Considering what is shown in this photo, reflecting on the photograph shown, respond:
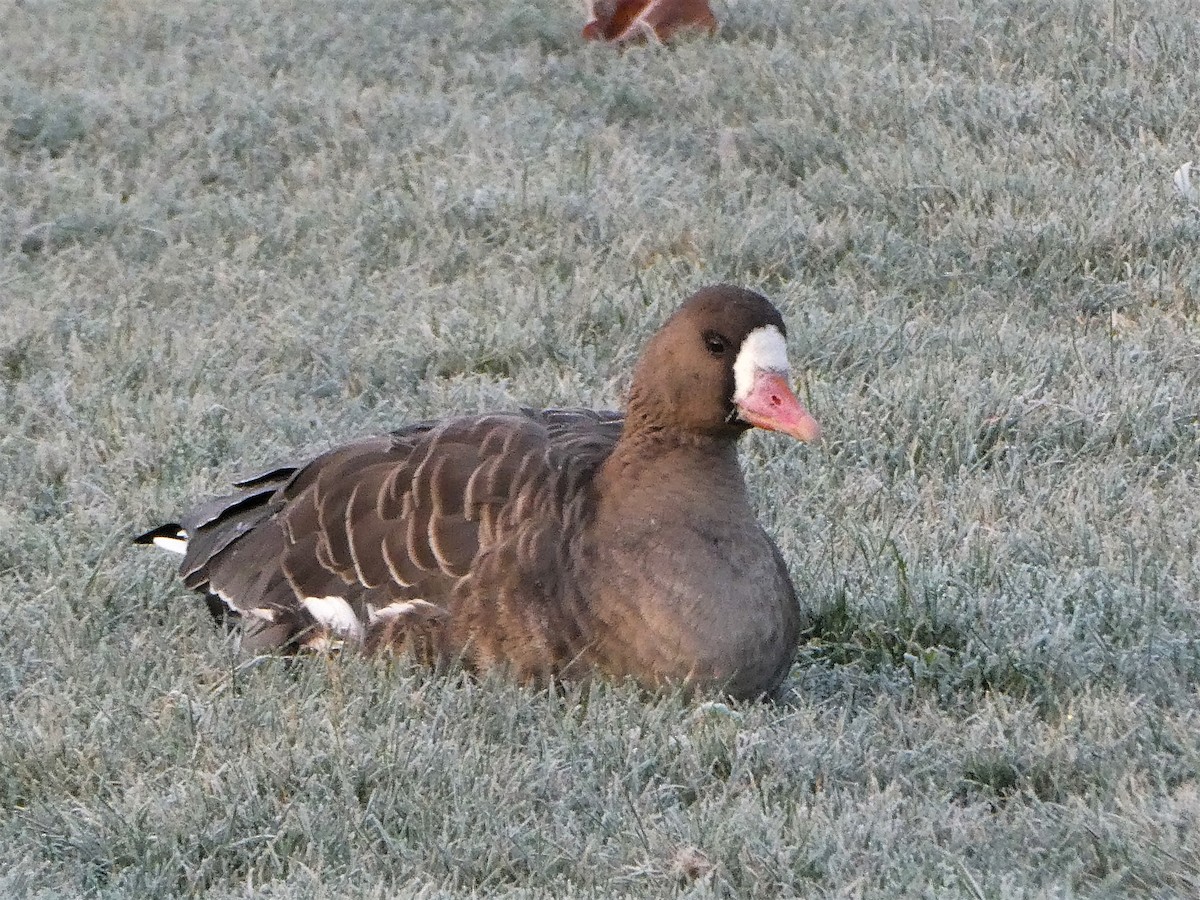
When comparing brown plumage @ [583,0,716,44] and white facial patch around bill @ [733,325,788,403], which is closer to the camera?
white facial patch around bill @ [733,325,788,403]

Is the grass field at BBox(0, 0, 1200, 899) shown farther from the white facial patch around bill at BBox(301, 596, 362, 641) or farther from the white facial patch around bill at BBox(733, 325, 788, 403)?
the white facial patch around bill at BBox(733, 325, 788, 403)

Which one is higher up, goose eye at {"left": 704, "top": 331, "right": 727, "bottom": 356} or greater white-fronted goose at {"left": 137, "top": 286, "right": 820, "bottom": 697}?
goose eye at {"left": 704, "top": 331, "right": 727, "bottom": 356}

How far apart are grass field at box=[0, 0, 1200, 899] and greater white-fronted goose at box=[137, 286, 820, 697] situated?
14 cm

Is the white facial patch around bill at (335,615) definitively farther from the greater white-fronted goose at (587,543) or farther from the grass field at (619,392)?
the grass field at (619,392)

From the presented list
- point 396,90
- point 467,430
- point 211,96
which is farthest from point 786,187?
point 467,430

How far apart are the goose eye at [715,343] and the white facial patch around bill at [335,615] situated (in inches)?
43.8

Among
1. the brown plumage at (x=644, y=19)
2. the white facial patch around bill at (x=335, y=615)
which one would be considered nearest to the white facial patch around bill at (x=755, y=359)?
the white facial patch around bill at (x=335, y=615)

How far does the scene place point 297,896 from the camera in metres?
3.56

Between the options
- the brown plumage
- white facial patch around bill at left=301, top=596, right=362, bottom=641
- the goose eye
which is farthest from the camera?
the brown plumage

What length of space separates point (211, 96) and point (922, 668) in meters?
5.97

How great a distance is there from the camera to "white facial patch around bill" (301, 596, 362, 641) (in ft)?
15.5

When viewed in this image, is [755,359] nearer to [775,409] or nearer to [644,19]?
[775,409]

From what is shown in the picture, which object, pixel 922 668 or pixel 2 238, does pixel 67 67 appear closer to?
pixel 2 238

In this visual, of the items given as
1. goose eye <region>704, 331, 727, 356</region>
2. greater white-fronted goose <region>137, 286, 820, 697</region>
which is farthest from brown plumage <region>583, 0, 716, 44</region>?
goose eye <region>704, 331, 727, 356</region>
